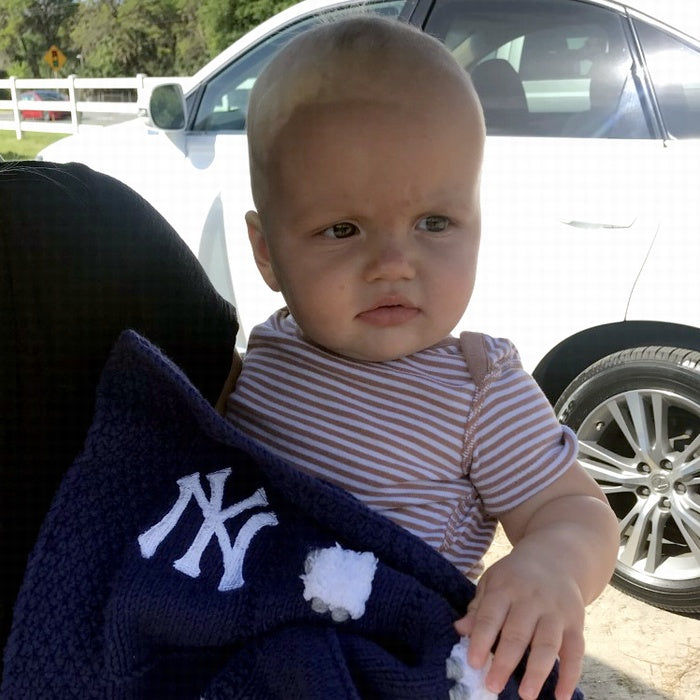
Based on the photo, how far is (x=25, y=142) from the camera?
1927 centimetres

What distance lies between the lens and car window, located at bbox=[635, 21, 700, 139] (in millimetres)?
2684

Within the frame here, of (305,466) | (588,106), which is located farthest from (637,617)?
(305,466)

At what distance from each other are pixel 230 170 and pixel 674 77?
172 centimetres

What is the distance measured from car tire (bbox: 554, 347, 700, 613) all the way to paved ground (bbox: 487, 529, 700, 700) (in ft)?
0.27

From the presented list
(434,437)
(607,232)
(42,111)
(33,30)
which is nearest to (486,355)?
(434,437)

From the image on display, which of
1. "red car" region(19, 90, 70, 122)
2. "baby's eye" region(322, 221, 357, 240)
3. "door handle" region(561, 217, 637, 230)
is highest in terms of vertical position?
"red car" region(19, 90, 70, 122)

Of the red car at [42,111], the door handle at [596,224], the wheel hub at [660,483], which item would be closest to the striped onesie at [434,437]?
the door handle at [596,224]

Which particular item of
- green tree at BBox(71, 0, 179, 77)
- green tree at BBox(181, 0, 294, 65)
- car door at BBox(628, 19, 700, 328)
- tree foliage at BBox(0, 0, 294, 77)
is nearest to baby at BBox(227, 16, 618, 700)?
car door at BBox(628, 19, 700, 328)

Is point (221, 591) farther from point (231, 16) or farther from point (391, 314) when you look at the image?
point (231, 16)

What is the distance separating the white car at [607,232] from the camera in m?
2.69

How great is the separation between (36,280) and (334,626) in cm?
59

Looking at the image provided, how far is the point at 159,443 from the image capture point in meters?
1.10

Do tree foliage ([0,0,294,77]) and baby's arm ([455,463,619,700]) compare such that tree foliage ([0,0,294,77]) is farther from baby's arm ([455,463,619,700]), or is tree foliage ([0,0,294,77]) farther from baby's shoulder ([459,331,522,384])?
A: baby's arm ([455,463,619,700])

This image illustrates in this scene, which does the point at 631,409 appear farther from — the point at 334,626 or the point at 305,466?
the point at 334,626
